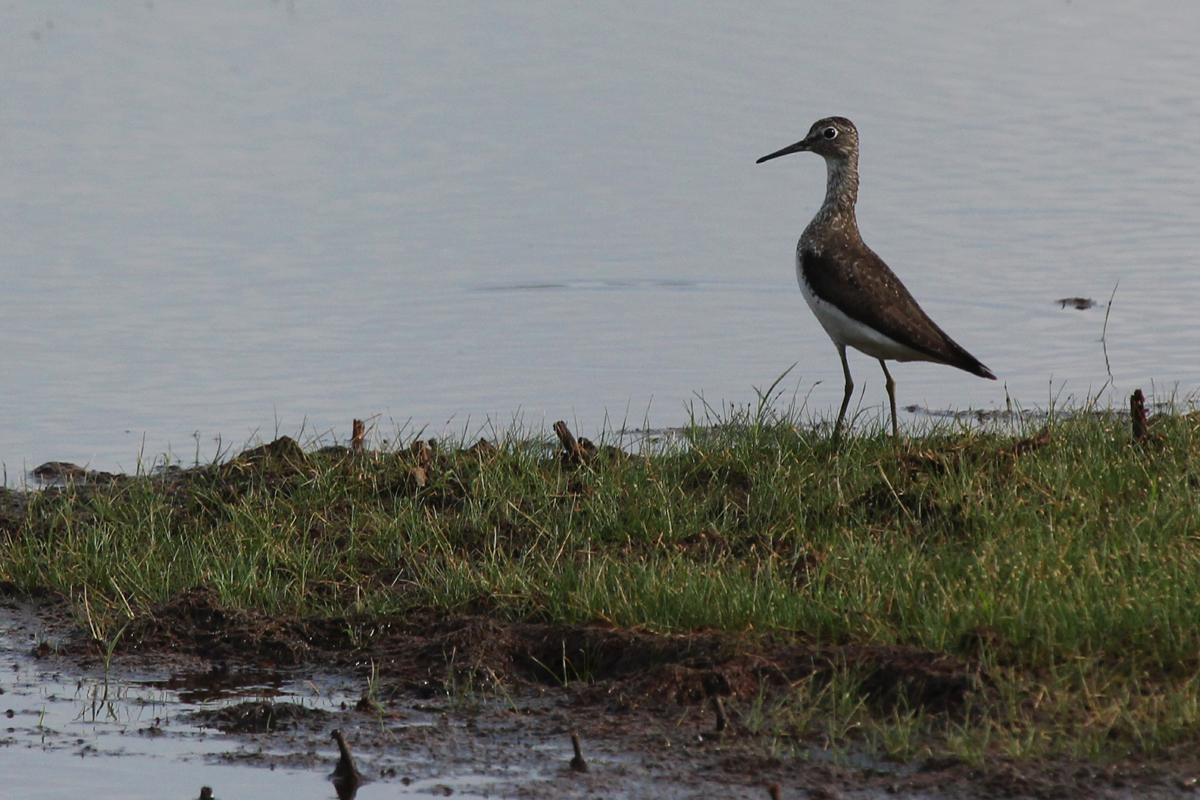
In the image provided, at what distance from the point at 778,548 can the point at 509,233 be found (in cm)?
809

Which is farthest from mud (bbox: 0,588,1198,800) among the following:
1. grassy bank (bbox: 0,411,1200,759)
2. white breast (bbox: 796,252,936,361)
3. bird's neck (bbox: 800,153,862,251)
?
bird's neck (bbox: 800,153,862,251)

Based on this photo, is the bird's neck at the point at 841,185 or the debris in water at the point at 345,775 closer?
the debris in water at the point at 345,775

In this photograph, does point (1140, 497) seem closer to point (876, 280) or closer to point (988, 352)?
point (876, 280)

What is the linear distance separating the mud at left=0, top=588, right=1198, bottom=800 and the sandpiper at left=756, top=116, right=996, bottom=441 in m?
2.35

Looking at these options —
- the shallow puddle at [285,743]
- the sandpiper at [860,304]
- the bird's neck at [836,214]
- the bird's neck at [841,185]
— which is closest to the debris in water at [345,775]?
the shallow puddle at [285,743]

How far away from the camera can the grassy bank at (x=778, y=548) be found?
5535mm

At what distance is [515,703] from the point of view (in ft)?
19.4

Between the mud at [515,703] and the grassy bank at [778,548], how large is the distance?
130 mm

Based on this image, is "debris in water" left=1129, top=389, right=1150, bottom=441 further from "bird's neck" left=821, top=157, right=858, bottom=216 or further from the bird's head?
the bird's head

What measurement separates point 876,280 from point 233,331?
16.9 ft

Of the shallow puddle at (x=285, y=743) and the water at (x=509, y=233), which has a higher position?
the water at (x=509, y=233)

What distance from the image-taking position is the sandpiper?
27.9ft

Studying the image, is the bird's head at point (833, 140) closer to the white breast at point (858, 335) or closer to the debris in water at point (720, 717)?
the white breast at point (858, 335)

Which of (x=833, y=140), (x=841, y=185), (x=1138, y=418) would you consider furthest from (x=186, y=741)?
(x=833, y=140)
